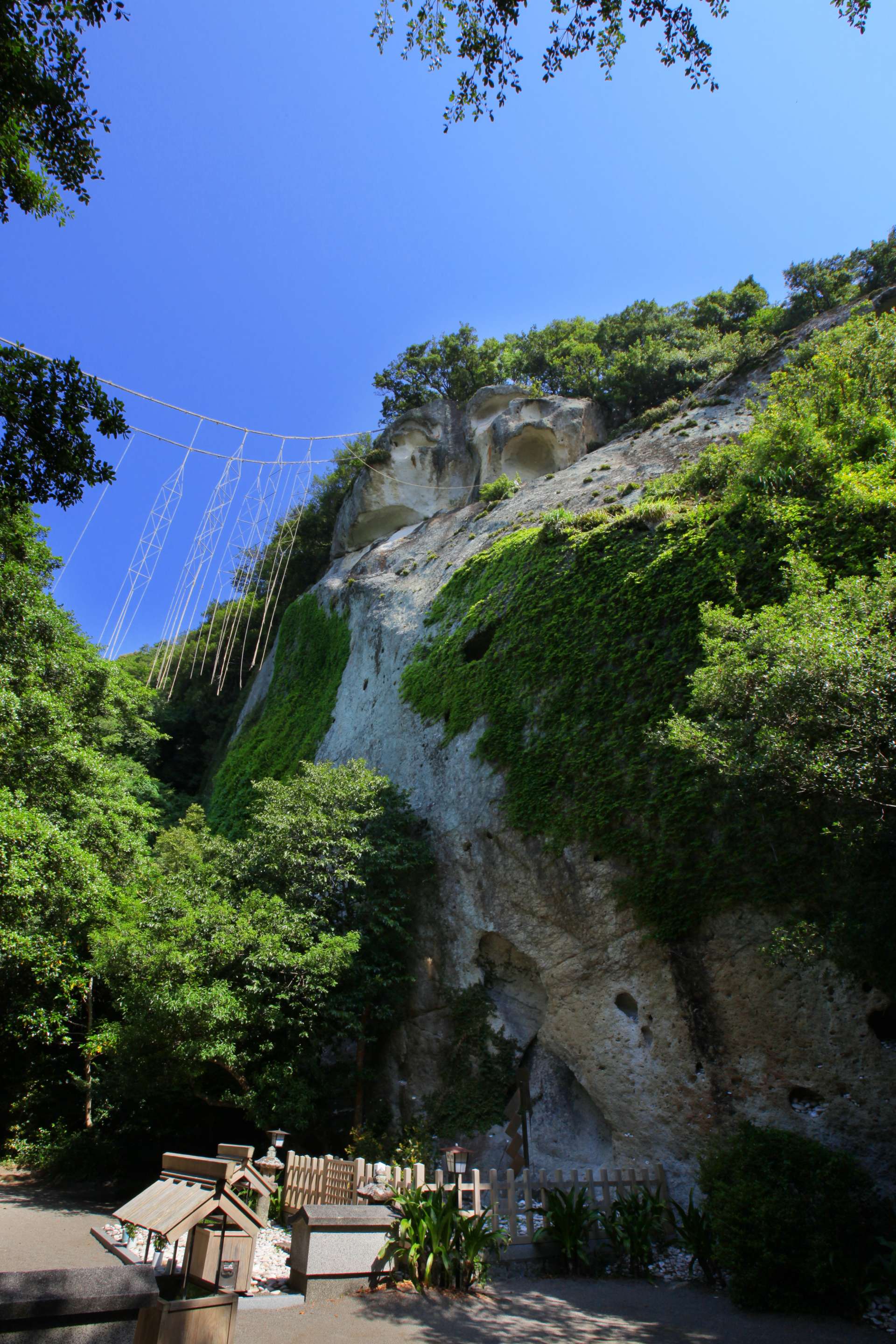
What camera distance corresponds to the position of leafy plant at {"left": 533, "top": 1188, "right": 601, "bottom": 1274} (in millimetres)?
8391

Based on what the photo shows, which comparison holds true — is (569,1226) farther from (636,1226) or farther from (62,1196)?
(62,1196)

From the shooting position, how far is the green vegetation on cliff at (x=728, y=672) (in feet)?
24.1

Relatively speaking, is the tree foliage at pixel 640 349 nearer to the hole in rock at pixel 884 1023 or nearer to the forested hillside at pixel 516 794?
the forested hillside at pixel 516 794

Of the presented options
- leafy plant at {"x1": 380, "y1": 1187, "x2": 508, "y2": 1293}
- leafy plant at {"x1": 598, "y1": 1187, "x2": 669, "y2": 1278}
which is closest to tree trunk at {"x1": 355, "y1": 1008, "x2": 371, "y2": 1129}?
leafy plant at {"x1": 598, "y1": 1187, "x2": 669, "y2": 1278}

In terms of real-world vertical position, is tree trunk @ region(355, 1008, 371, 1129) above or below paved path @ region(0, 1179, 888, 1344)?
above

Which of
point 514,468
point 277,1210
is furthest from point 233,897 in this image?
point 514,468

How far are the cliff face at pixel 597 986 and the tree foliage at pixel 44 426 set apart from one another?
884 cm

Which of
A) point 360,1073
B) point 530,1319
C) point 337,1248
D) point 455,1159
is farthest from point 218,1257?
point 360,1073

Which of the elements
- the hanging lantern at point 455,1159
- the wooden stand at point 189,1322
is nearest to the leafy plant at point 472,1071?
the hanging lantern at point 455,1159

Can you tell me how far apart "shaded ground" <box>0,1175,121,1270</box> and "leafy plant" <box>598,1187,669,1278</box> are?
539 centimetres

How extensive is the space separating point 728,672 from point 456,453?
853 inches

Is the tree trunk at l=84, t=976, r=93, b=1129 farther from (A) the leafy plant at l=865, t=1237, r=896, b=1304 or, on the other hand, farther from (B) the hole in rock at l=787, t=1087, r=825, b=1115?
(A) the leafy plant at l=865, t=1237, r=896, b=1304

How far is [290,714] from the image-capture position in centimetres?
2516

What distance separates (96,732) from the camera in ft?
59.5
